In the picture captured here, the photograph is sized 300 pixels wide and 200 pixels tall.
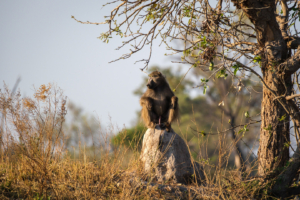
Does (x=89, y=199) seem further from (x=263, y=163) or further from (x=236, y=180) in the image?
(x=263, y=163)

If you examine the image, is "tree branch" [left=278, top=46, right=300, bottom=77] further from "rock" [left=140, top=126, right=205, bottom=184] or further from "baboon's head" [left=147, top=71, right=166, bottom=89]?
"baboon's head" [left=147, top=71, right=166, bottom=89]

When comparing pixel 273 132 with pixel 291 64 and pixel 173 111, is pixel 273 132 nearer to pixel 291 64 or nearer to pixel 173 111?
pixel 291 64

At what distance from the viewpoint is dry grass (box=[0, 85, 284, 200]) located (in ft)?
14.0

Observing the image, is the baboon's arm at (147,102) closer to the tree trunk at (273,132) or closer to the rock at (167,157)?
the rock at (167,157)

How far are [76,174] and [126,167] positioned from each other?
2.86 ft

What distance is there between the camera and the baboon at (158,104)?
5.88m

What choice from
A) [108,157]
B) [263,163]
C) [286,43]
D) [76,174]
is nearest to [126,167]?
[108,157]

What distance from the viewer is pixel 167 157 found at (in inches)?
215

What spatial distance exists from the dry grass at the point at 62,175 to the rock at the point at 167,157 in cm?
32

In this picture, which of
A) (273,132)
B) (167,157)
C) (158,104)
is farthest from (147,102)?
(273,132)

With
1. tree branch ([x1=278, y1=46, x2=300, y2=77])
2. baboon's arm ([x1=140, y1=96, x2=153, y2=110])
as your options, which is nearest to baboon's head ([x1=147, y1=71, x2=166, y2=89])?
baboon's arm ([x1=140, y1=96, x2=153, y2=110])

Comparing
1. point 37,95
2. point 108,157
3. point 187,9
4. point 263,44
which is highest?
point 187,9

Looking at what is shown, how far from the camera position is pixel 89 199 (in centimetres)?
426

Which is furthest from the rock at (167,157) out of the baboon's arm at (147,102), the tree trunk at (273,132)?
the tree trunk at (273,132)
